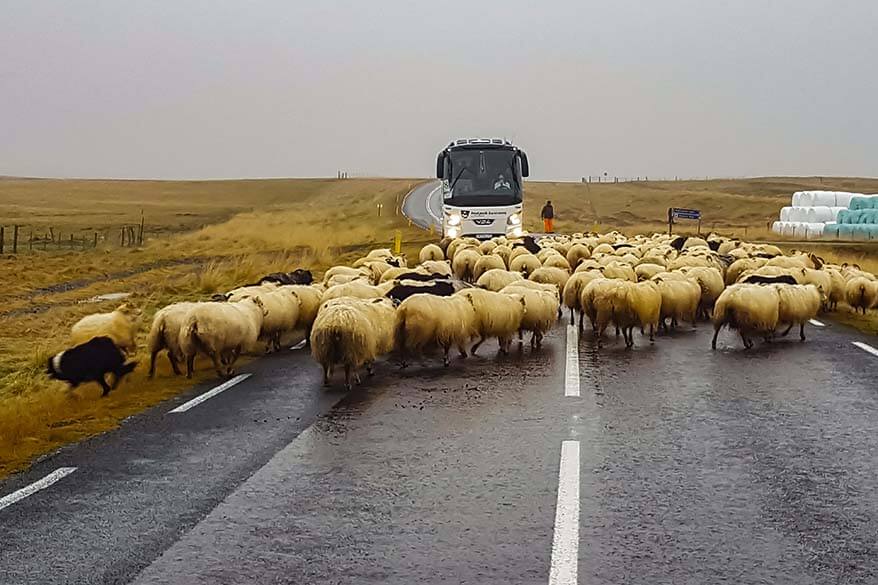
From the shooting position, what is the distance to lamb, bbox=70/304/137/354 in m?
11.9

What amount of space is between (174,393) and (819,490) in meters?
6.84

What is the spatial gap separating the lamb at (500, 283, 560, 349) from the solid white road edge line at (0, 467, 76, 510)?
24.7ft

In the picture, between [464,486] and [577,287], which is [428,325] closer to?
[577,287]

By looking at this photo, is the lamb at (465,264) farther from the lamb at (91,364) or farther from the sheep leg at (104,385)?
the sheep leg at (104,385)

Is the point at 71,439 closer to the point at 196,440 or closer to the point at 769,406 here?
the point at 196,440

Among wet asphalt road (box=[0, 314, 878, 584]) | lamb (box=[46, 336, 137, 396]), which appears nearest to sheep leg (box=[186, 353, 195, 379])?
lamb (box=[46, 336, 137, 396])

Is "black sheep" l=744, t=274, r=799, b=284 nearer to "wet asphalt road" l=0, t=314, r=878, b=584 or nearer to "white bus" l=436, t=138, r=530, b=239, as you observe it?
"wet asphalt road" l=0, t=314, r=878, b=584

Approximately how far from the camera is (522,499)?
22.2ft

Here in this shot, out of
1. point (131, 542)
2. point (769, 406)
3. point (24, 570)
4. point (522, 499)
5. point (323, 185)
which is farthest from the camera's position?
point (323, 185)

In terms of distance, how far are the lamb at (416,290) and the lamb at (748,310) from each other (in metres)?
4.08

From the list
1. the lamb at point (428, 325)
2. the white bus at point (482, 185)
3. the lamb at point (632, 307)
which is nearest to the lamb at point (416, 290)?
the lamb at point (428, 325)

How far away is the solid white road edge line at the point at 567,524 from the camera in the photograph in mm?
5367

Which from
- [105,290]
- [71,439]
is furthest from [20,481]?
[105,290]

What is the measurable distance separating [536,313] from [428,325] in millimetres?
2378
